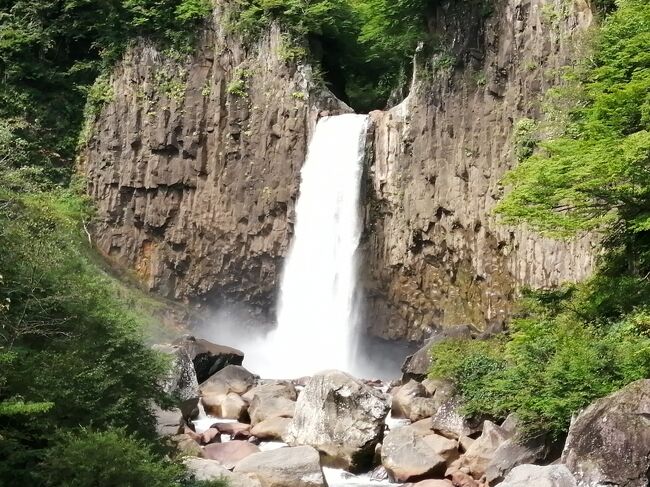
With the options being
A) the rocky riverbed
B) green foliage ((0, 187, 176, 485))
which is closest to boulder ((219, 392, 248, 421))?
the rocky riverbed

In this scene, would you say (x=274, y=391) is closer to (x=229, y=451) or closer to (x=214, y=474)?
(x=229, y=451)

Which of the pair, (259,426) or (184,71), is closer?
(259,426)

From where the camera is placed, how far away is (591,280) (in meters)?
16.8

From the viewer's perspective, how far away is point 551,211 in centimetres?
1402

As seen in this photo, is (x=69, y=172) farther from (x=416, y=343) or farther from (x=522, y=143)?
(x=522, y=143)

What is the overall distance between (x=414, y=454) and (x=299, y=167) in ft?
52.7

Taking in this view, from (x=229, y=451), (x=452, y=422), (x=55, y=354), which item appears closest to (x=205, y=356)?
(x=229, y=451)

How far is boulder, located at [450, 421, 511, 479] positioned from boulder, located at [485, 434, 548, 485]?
0.29 metres

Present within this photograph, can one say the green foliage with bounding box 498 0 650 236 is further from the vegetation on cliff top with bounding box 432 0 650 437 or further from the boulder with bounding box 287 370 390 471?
the boulder with bounding box 287 370 390 471

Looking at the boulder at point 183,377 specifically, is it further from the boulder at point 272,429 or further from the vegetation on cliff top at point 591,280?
the vegetation on cliff top at point 591,280

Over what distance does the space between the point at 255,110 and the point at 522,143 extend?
452 inches

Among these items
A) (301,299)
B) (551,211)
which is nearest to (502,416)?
(551,211)

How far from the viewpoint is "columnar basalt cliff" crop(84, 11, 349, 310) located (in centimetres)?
2858

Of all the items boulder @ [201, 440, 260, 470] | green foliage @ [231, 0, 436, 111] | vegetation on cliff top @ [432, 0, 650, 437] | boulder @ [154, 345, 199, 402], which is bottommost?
boulder @ [201, 440, 260, 470]
